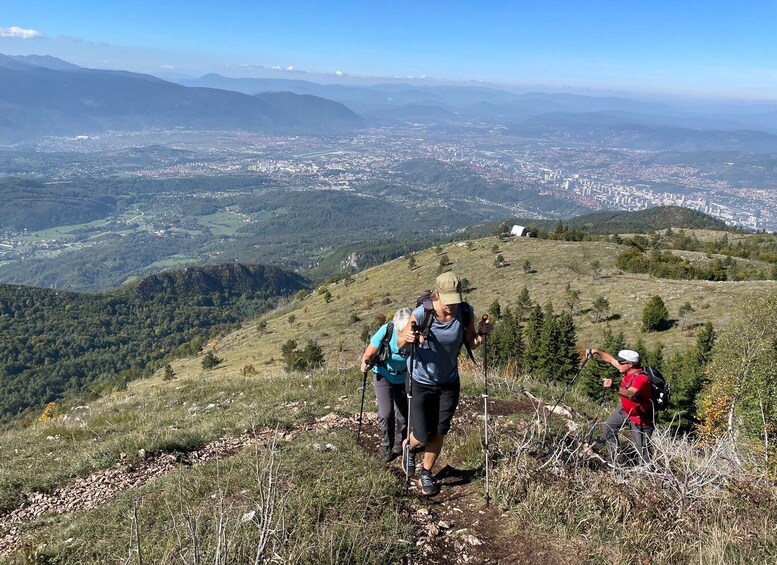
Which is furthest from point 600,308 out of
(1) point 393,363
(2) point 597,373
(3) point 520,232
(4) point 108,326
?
(4) point 108,326

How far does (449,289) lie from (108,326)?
113m

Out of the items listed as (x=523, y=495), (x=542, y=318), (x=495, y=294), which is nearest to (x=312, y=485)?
(x=523, y=495)

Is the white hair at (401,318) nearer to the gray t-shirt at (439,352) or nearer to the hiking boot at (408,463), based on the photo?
the gray t-shirt at (439,352)

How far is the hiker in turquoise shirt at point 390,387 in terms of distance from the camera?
16.7 ft

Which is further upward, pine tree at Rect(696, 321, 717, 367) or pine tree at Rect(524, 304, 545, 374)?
pine tree at Rect(696, 321, 717, 367)

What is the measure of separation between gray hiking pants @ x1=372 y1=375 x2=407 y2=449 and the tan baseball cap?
1.68 meters

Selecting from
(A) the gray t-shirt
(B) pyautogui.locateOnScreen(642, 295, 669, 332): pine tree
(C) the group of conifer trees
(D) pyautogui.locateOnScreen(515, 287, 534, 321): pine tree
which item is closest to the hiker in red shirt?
(A) the gray t-shirt

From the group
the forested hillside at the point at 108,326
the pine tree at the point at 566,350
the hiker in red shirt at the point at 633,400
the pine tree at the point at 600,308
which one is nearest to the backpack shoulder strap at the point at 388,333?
the hiker in red shirt at the point at 633,400

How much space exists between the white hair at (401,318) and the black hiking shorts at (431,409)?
2.09 feet

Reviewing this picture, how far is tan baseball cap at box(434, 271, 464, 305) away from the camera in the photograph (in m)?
4.23

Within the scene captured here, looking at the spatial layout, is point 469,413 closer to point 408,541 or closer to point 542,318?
point 408,541

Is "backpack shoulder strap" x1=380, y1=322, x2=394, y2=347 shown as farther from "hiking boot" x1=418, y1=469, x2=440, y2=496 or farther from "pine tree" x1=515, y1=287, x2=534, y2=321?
"pine tree" x1=515, y1=287, x2=534, y2=321

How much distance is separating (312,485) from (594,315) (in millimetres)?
34717

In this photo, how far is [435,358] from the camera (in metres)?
4.48
